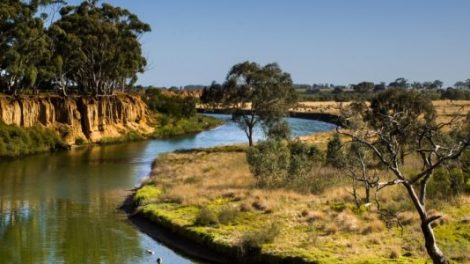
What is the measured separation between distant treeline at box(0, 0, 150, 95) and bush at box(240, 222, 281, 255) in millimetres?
54967

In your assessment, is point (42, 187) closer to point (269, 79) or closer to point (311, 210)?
point (311, 210)

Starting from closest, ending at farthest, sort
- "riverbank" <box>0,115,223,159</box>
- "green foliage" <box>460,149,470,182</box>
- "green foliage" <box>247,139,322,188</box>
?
1. "green foliage" <box>460,149,470,182</box>
2. "green foliage" <box>247,139,322,188</box>
3. "riverbank" <box>0,115,223,159</box>

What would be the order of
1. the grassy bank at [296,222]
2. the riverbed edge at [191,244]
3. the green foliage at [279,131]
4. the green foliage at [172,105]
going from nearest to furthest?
1. the grassy bank at [296,222]
2. the riverbed edge at [191,244]
3. the green foliage at [279,131]
4. the green foliage at [172,105]

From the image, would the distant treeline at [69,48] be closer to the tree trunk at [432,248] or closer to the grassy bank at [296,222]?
the grassy bank at [296,222]

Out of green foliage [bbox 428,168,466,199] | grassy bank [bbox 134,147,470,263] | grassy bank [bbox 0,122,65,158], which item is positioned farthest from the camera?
grassy bank [bbox 0,122,65,158]

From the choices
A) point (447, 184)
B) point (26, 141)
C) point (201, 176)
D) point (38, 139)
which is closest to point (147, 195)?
point (201, 176)

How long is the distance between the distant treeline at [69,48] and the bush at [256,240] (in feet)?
180

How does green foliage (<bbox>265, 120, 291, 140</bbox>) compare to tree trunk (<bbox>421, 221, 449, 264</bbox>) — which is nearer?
tree trunk (<bbox>421, 221, 449, 264</bbox>)

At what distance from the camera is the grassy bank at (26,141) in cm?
7025

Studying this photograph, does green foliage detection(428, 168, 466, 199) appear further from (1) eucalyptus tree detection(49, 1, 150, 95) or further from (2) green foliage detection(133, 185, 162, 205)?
(1) eucalyptus tree detection(49, 1, 150, 95)

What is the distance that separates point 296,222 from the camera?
30.3 meters

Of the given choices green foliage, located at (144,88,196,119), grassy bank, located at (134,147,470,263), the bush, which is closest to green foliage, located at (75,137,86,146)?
green foliage, located at (144,88,196,119)

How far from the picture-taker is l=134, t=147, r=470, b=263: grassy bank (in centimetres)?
2492

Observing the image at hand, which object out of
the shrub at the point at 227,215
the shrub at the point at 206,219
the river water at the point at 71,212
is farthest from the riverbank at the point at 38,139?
the shrub at the point at 227,215
